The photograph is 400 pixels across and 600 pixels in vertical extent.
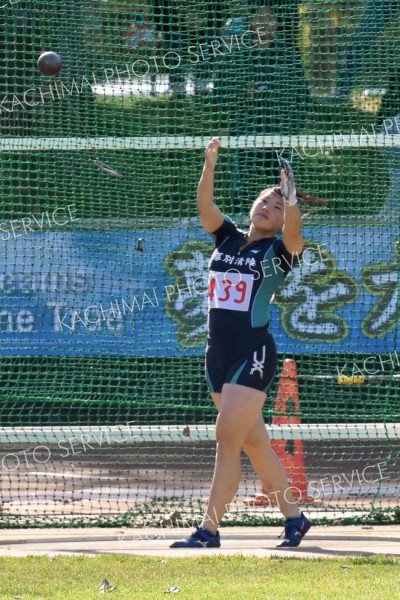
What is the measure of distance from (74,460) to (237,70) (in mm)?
3563

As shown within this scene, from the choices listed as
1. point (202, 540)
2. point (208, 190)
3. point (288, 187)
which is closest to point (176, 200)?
point (208, 190)

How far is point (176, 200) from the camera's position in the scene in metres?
9.11

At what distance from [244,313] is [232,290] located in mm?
130

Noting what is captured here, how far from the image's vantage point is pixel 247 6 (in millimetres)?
8258

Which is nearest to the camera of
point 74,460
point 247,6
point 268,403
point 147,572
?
point 147,572

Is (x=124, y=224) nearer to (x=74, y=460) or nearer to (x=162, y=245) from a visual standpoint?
(x=162, y=245)

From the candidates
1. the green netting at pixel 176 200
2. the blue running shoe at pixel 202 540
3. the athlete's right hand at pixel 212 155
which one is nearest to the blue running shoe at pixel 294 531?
the blue running shoe at pixel 202 540

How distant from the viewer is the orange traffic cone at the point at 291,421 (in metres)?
7.72

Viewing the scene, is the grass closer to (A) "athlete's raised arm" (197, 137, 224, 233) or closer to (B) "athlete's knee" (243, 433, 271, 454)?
(B) "athlete's knee" (243, 433, 271, 454)

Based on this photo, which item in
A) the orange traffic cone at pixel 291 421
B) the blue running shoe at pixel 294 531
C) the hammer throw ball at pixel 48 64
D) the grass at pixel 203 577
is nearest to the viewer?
the grass at pixel 203 577

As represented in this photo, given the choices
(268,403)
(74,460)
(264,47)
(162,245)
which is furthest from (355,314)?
(74,460)

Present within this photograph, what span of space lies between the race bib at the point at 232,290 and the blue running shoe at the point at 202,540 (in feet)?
3.63

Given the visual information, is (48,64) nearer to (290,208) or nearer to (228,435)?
→ (290,208)

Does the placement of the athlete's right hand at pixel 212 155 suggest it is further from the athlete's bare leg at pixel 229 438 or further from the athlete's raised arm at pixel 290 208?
the athlete's bare leg at pixel 229 438
